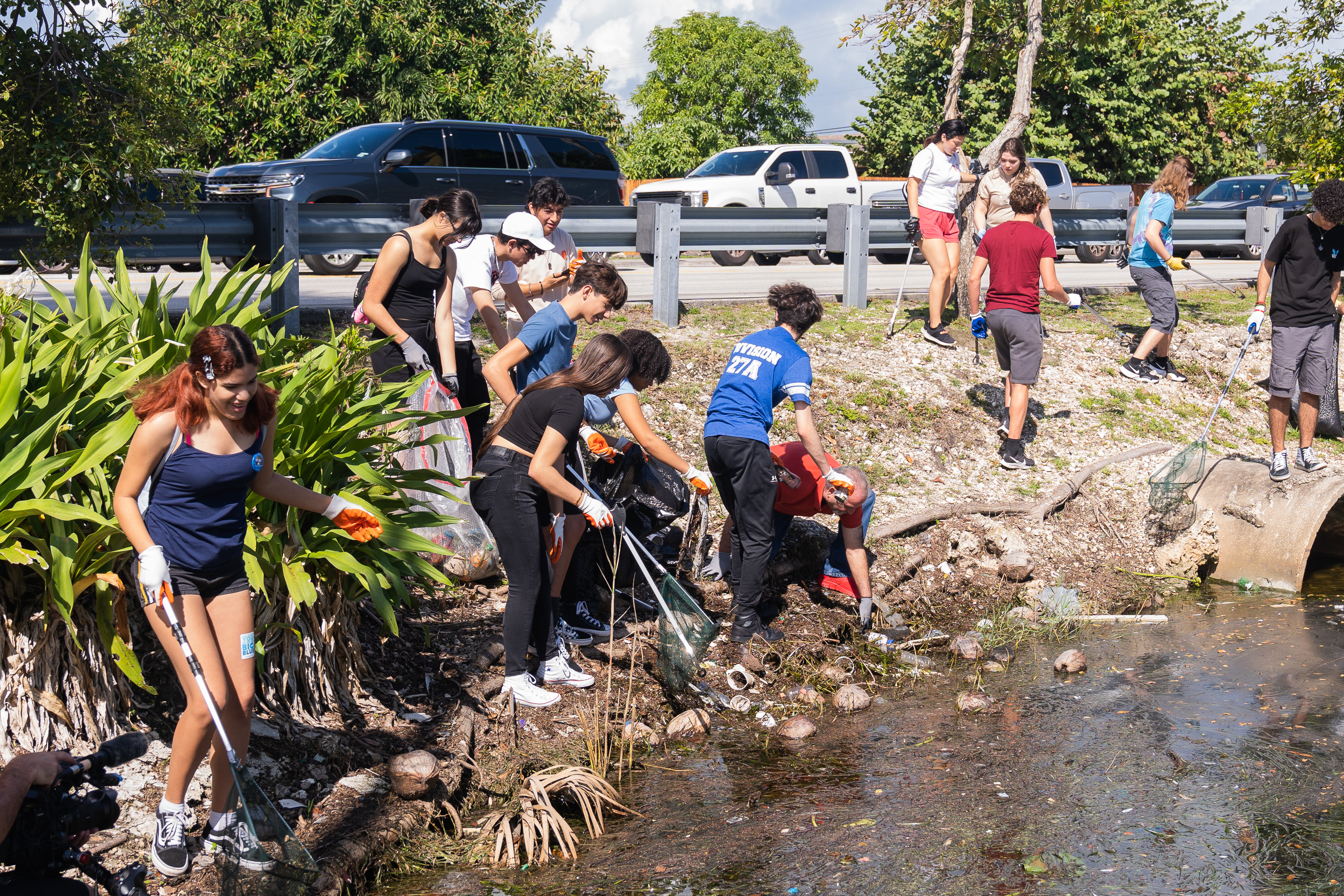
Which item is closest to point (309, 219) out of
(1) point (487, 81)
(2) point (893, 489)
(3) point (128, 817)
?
(2) point (893, 489)

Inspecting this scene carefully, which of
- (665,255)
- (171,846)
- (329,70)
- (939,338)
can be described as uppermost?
(329,70)

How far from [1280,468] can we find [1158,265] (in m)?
2.32

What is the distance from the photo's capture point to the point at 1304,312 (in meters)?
8.13

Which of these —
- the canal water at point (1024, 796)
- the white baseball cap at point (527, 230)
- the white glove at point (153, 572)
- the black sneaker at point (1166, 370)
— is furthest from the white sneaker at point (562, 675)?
the black sneaker at point (1166, 370)

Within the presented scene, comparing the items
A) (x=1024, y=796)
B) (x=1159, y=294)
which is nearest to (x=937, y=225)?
(x=1159, y=294)

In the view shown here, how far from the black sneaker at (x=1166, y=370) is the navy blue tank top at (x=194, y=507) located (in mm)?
8722

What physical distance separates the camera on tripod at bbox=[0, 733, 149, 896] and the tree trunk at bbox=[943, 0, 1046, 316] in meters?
9.08

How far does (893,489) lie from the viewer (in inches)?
312

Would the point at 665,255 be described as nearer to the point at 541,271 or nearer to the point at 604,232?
the point at 604,232

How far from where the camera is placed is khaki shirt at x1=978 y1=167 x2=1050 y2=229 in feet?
30.4

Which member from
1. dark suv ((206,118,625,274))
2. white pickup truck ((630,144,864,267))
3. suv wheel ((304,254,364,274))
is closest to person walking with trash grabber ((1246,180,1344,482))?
dark suv ((206,118,625,274))

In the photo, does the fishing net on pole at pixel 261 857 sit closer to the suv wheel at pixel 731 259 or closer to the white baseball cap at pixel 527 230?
the white baseball cap at pixel 527 230

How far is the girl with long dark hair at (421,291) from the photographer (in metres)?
5.69

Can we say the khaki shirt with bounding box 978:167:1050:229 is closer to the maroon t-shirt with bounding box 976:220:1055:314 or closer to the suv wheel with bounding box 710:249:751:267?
the maroon t-shirt with bounding box 976:220:1055:314
